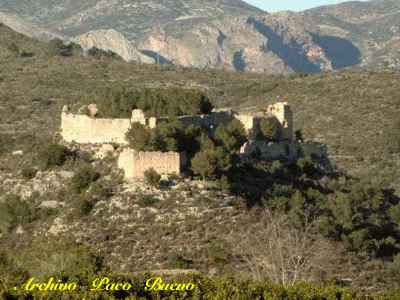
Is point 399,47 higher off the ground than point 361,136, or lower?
higher

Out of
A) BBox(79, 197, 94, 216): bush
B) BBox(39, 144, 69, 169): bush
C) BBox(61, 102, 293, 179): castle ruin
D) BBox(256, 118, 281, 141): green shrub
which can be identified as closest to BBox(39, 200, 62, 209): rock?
BBox(79, 197, 94, 216): bush

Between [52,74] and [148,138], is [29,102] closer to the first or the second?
[52,74]

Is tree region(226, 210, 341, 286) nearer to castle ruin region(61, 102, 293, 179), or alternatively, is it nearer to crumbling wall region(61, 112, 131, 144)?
castle ruin region(61, 102, 293, 179)

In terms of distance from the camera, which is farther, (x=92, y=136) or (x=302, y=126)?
(x=302, y=126)

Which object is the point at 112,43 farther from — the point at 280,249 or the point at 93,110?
the point at 280,249

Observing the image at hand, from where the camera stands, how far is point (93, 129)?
4634 cm

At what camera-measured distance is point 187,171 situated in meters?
43.8

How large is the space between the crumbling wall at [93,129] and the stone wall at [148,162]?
2.17 m

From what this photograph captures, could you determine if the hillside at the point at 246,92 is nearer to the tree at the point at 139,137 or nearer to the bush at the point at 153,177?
the tree at the point at 139,137

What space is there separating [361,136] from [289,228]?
4010cm

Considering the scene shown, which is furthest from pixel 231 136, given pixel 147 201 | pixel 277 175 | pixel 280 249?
pixel 280 249

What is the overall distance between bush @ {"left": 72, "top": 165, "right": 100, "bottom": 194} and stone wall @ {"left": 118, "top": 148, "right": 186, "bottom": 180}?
1.32 m

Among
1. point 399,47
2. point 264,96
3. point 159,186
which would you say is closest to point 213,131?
point 159,186

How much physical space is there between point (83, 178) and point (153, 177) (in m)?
2.91
